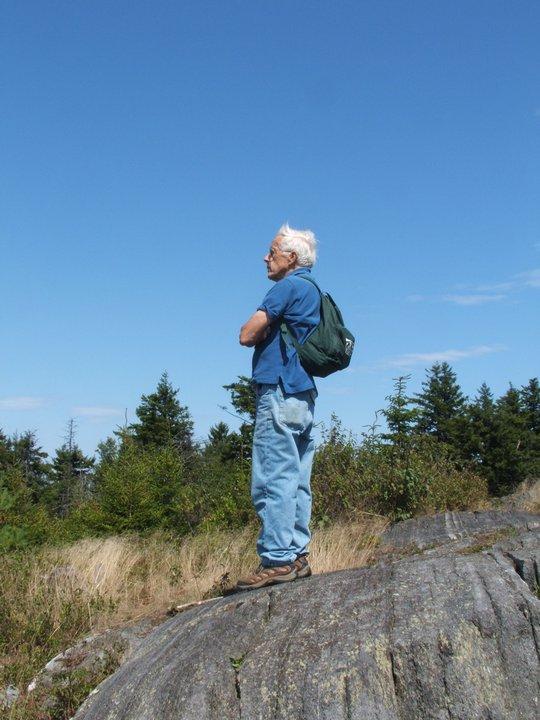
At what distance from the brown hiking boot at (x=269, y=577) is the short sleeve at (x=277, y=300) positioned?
1540 millimetres

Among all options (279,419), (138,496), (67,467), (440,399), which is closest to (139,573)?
(279,419)

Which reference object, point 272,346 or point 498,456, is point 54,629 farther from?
point 498,456

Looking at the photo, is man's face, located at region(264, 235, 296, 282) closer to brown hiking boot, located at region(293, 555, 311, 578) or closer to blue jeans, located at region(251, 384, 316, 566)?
blue jeans, located at region(251, 384, 316, 566)

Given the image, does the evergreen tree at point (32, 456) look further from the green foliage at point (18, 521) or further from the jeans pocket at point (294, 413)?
the jeans pocket at point (294, 413)

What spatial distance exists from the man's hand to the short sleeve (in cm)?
4

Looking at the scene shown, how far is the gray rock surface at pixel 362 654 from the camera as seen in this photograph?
3.17 meters

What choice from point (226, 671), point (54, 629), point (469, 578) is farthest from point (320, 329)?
point (54, 629)

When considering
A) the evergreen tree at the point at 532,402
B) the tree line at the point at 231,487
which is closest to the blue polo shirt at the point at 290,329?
the tree line at the point at 231,487

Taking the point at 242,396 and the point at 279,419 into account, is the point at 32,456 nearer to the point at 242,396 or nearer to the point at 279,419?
the point at 242,396

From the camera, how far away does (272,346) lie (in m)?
4.73

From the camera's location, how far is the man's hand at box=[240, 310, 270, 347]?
15.2 ft

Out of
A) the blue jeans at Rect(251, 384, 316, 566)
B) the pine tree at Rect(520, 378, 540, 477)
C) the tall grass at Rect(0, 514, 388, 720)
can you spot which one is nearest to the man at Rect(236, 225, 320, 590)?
the blue jeans at Rect(251, 384, 316, 566)

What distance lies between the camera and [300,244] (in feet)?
16.3

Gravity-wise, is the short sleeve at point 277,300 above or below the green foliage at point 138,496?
above
